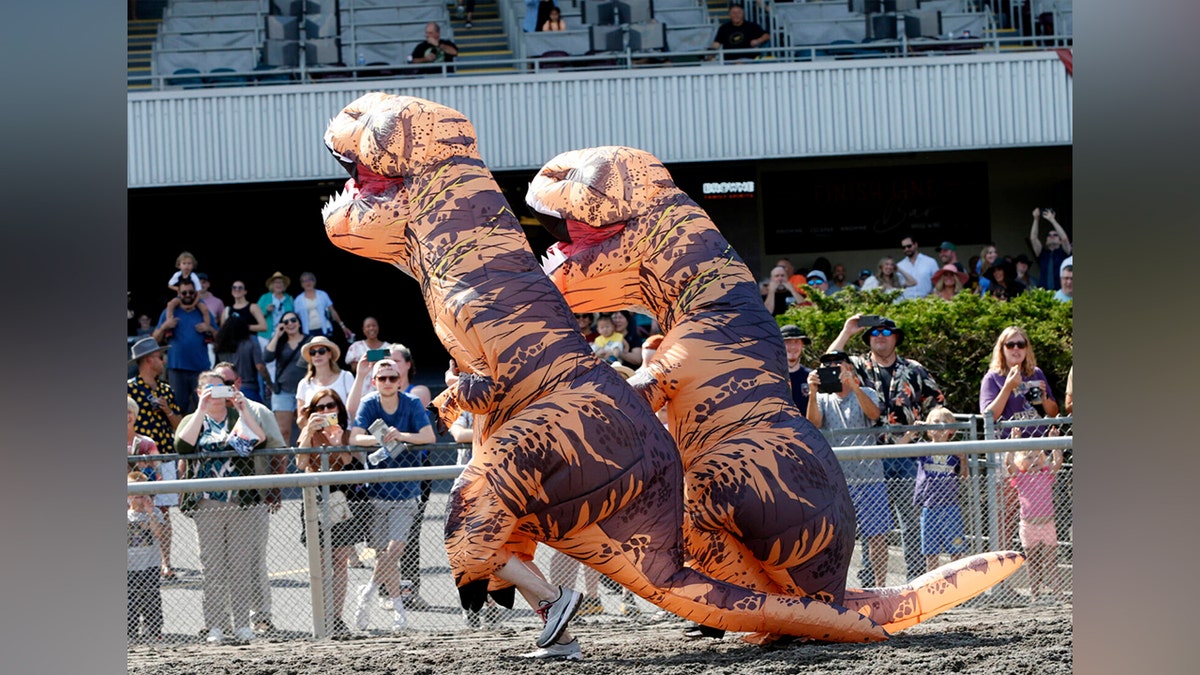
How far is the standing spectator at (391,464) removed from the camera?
689 cm

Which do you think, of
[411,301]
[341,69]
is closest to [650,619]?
[341,69]

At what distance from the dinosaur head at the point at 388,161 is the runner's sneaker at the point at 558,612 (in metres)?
1.52

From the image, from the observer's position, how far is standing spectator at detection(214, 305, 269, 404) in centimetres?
1202

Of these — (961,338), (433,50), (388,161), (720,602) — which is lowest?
(720,602)

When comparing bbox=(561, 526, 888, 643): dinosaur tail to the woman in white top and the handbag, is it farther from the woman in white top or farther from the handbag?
the woman in white top

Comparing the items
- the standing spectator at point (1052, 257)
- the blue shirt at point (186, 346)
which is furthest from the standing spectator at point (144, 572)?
the standing spectator at point (1052, 257)

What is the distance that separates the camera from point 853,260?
1912 cm

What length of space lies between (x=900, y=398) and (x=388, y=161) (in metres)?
3.70

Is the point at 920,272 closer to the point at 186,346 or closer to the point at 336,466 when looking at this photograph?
the point at 186,346

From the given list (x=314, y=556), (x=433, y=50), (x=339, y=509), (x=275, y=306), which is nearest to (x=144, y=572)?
(x=314, y=556)

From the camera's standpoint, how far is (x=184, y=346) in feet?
39.9

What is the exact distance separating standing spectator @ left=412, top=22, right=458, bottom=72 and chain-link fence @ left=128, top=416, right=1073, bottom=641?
10337 mm

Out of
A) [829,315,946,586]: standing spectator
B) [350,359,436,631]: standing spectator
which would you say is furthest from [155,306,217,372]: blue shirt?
[829,315,946,586]: standing spectator

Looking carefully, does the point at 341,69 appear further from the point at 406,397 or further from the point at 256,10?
the point at 406,397
